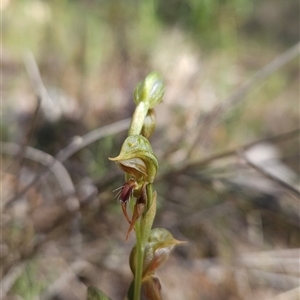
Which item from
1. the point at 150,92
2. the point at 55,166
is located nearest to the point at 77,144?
the point at 55,166

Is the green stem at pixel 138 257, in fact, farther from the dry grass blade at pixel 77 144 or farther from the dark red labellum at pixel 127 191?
the dry grass blade at pixel 77 144

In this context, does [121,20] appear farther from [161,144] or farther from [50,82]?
[161,144]

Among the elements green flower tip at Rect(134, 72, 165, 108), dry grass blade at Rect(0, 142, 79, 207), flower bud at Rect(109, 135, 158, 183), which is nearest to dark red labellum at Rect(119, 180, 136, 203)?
flower bud at Rect(109, 135, 158, 183)

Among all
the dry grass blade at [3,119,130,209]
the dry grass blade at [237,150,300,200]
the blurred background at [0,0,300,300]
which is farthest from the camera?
the blurred background at [0,0,300,300]

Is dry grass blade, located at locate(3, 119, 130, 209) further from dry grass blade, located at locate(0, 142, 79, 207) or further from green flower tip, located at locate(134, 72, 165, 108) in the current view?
green flower tip, located at locate(134, 72, 165, 108)

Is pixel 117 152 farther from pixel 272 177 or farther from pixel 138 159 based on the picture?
pixel 138 159

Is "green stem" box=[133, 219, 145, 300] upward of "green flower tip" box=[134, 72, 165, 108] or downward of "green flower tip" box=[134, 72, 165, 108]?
downward

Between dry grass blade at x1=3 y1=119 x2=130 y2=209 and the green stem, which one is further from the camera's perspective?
dry grass blade at x1=3 y1=119 x2=130 y2=209
